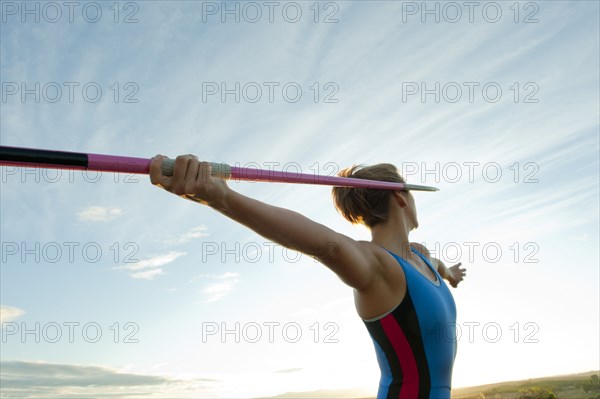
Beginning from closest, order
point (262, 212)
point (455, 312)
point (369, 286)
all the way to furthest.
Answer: point (262, 212), point (369, 286), point (455, 312)

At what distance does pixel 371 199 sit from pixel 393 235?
0.30 metres

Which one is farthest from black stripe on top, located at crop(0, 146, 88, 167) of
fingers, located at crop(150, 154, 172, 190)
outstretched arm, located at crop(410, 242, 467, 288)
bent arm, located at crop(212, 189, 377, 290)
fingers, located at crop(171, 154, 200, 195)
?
outstretched arm, located at crop(410, 242, 467, 288)

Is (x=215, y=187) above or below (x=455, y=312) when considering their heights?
above

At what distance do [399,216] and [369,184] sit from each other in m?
0.39

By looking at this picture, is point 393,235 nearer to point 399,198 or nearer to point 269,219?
point 399,198

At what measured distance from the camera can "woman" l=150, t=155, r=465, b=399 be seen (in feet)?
8.14

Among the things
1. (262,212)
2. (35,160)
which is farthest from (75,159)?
(262,212)

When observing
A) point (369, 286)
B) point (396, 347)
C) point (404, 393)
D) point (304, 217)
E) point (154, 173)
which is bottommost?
point (404, 393)

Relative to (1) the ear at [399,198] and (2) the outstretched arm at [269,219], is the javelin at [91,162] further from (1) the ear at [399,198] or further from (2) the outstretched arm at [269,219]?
(1) the ear at [399,198]

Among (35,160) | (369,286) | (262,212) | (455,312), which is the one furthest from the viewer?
(455,312)

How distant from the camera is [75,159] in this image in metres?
2.40

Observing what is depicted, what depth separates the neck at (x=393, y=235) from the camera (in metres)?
3.55

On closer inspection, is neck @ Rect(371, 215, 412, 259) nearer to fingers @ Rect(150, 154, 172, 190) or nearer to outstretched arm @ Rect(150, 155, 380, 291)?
outstretched arm @ Rect(150, 155, 380, 291)

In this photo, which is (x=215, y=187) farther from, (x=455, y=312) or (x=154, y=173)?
(x=455, y=312)
